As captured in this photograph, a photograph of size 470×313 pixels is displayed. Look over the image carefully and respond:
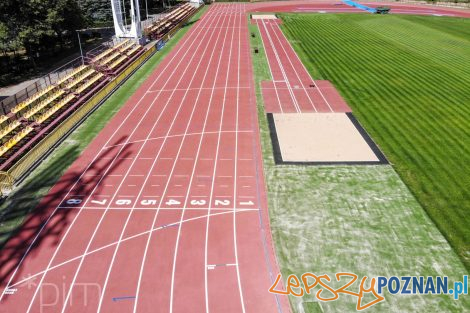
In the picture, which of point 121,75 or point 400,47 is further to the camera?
point 400,47

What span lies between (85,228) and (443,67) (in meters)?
35.4

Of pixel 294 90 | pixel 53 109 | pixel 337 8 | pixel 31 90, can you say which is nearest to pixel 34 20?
pixel 31 90

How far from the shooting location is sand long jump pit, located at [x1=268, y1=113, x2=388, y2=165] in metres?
20.1

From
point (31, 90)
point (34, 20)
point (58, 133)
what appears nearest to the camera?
point (58, 133)

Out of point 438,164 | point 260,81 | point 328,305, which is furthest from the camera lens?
point 260,81

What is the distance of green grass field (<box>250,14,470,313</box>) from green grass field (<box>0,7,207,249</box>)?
1095cm

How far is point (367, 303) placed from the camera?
1208cm

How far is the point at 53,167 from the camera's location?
1972 cm

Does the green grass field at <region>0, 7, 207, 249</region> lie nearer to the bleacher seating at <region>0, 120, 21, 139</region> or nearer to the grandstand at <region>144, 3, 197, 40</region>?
the bleacher seating at <region>0, 120, 21, 139</region>

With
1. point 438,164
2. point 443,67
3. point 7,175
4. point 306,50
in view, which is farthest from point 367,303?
point 306,50

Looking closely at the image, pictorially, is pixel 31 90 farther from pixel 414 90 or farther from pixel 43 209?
pixel 414 90

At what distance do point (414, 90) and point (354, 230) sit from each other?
63.9ft

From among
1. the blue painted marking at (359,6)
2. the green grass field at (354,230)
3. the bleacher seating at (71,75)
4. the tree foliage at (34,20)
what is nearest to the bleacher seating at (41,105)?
the bleacher seating at (71,75)

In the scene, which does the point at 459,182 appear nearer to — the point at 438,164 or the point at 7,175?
the point at 438,164
